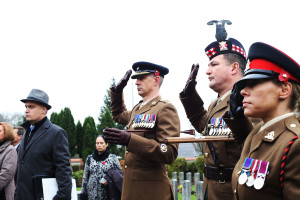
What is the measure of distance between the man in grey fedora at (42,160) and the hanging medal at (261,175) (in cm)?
312

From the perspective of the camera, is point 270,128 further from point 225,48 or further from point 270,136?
point 225,48

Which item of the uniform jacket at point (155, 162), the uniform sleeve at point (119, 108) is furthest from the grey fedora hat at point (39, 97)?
the uniform jacket at point (155, 162)

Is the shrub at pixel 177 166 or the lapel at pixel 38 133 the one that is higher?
the lapel at pixel 38 133

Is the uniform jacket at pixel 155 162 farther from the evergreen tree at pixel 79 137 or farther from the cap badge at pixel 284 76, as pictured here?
the evergreen tree at pixel 79 137

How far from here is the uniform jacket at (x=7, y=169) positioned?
19.1 ft

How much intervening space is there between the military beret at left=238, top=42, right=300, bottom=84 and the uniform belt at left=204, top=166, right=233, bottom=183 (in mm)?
1182

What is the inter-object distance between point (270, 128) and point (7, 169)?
484 centimetres

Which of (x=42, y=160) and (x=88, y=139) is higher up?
(x=42, y=160)

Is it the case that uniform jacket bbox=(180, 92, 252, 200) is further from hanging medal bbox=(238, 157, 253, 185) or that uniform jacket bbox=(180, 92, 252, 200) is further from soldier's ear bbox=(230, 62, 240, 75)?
hanging medal bbox=(238, 157, 253, 185)

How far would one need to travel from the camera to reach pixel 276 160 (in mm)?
2062

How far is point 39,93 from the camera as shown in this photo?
525cm

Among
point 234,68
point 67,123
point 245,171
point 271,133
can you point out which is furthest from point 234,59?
point 67,123

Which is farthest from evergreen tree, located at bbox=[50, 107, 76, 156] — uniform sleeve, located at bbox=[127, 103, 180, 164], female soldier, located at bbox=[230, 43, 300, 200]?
female soldier, located at bbox=[230, 43, 300, 200]

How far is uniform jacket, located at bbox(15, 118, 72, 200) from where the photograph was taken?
4668mm
